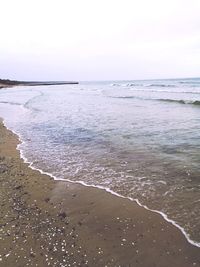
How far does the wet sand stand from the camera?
495 centimetres

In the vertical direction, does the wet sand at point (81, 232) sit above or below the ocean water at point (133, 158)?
above

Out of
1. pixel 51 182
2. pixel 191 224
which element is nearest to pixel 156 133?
pixel 51 182

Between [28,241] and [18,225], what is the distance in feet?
2.14

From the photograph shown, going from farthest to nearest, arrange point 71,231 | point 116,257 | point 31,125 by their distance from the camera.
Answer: point 31,125, point 71,231, point 116,257

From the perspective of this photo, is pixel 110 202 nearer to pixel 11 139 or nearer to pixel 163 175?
pixel 163 175

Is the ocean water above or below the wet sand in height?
below

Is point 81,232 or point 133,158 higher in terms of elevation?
point 81,232

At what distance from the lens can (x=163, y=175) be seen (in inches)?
339

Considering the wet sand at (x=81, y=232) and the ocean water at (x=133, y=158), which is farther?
the ocean water at (x=133, y=158)

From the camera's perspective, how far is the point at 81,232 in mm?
5773

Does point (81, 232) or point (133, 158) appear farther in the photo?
point (133, 158)

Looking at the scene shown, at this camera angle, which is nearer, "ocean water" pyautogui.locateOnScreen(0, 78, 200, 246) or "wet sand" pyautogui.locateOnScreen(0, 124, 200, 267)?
"wet sand" pyautogui.locateOnScreen(0, 124, 200, 267)

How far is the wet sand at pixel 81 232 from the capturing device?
4.95 metres

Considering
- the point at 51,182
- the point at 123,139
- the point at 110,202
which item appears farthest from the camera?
the point at 123,139
